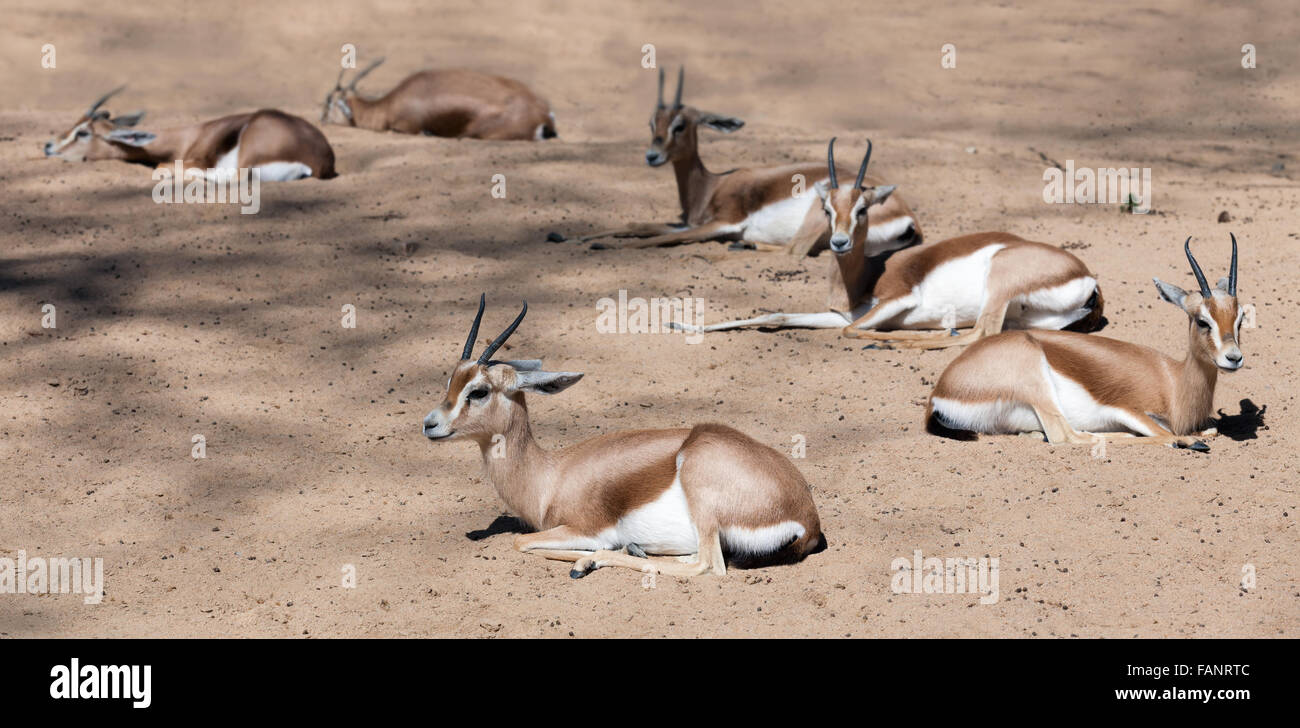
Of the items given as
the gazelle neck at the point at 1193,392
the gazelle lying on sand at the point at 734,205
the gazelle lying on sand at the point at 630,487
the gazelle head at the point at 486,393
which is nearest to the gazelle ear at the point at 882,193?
the gazelle lying on sand at the point at 734,205

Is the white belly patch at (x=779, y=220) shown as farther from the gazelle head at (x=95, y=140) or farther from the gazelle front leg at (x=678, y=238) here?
the gazelle head at (x=95, y=140)

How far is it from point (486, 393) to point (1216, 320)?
2.95 m

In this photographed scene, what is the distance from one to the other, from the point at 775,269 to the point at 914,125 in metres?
4.59

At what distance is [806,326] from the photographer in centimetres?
740

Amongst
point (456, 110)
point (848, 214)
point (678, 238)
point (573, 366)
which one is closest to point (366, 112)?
point (456, 110)

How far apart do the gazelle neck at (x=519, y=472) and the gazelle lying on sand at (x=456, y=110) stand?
6633 millimetres

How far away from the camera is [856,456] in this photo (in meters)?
5.58

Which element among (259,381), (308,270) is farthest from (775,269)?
(259,381)

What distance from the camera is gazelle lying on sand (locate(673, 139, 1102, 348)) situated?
709 centimetres

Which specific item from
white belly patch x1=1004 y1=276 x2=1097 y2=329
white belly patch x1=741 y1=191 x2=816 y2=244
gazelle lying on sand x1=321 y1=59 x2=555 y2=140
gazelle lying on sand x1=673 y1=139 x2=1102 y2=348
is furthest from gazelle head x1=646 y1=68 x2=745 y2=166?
white belly patch x1=1004 y1=276 x2=1097 y2=329

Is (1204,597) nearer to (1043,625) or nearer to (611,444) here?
(1043,625)

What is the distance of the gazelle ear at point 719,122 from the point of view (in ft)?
30.9

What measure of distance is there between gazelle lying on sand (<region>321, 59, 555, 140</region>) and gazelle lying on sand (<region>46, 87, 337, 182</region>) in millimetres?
1546

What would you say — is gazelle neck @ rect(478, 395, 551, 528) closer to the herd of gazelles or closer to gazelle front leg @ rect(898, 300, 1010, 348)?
the herd of gazelles
